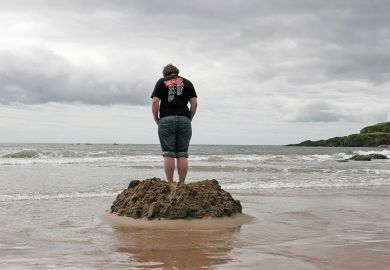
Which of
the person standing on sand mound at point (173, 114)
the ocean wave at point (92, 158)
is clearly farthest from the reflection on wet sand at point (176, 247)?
the ocean wave at point (92, 158)

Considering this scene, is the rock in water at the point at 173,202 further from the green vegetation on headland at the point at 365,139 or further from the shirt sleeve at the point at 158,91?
the green vegetation on headland at the point at 365,139

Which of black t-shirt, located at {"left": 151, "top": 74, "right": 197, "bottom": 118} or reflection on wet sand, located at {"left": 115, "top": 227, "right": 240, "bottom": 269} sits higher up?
black t-shirt, located at {"left": 151, "top": 74, "right": 197, "bottom": 118}

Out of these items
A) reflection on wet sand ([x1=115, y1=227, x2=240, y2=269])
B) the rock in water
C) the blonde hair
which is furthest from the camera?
the blonde hair

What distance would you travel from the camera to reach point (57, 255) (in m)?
3.86

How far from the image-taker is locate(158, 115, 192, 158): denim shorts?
20.0 ft

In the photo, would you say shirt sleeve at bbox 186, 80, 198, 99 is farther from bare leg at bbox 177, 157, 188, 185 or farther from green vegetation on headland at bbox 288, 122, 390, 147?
green vegetation on headland at bbox 288, 122, 390, 147

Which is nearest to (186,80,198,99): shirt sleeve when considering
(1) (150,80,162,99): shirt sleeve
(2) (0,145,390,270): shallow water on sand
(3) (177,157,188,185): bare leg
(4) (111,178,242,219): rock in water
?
(1) (150,80,162,99): shirt sleeve

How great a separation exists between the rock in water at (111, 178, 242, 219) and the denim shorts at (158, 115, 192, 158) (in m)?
0.49

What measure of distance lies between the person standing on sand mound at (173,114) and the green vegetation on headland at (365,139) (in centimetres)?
10029

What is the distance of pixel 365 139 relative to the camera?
103312mm

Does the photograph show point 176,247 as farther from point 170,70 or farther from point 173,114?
point 170,70

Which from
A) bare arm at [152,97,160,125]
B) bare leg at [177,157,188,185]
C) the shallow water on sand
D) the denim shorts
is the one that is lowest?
the shallow water on sand

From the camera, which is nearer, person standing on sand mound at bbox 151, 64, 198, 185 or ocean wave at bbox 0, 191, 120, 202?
person standing on sand mound at bbox 151, 64, 198, 185

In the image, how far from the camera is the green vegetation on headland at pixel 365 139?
100000 millimetres
